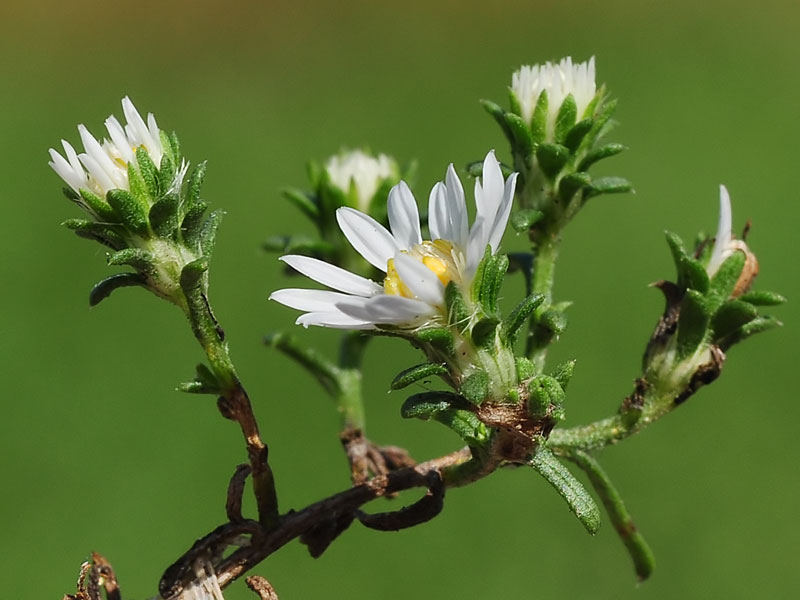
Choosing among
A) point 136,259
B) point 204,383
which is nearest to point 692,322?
point 204,383

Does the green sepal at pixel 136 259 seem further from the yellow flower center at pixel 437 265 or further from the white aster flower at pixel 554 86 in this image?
the white aster flower at pixel 554 86

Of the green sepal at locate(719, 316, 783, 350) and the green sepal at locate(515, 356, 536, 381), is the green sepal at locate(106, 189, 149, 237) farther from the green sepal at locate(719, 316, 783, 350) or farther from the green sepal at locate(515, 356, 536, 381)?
the green sepal at locate(719, 316, 783, 350)

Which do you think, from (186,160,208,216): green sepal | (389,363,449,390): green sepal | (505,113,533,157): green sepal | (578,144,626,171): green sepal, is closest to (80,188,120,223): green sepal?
(186,160,208,216): green sepal

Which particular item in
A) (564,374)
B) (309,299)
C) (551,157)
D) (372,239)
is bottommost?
(564,374)

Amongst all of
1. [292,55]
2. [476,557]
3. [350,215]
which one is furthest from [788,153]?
[350,215]

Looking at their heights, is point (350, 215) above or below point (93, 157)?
below

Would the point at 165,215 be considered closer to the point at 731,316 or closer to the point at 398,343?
the point at 731,316

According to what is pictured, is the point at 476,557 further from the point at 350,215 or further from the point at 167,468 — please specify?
the point at 350,215
